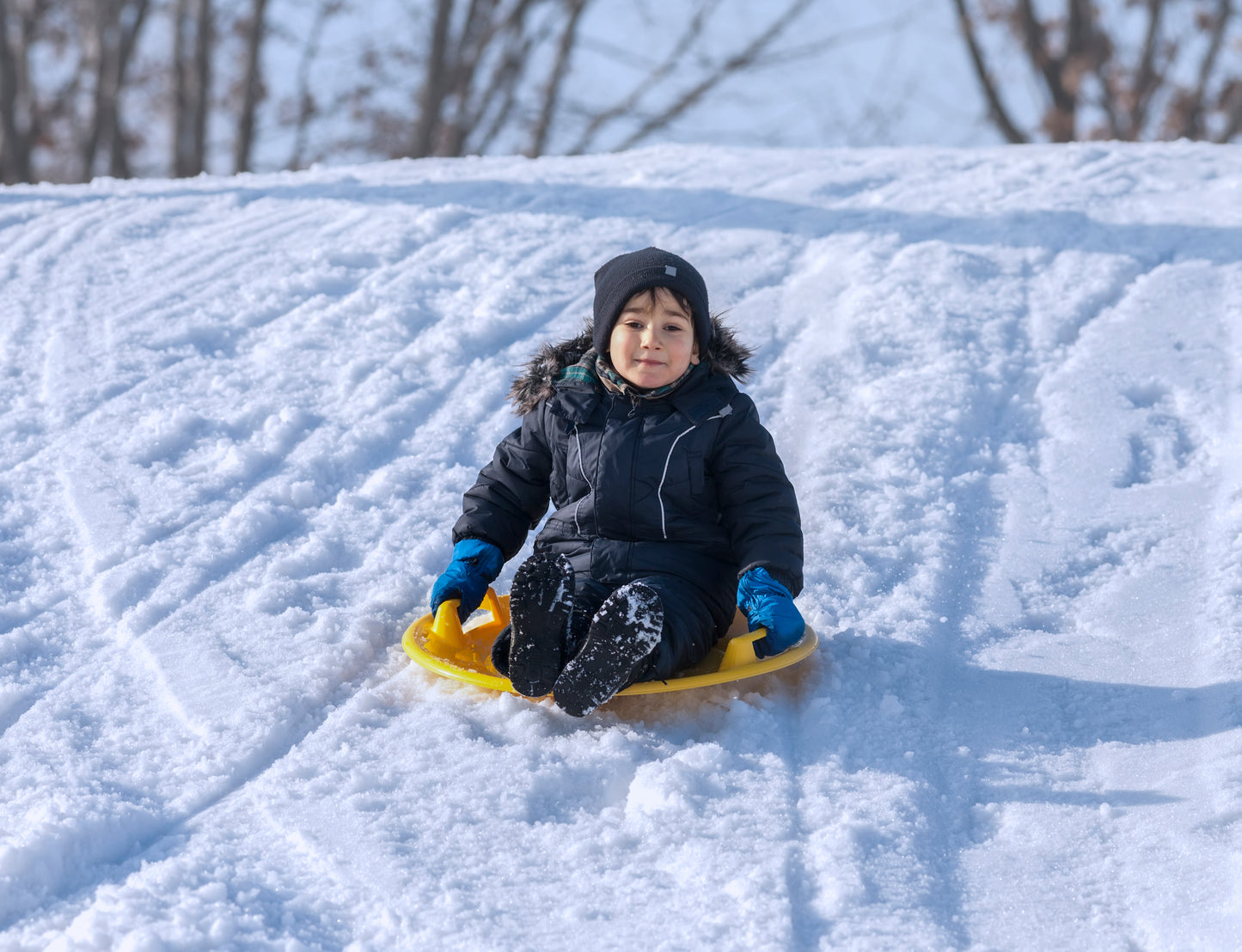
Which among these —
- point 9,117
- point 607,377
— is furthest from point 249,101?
point 607,377

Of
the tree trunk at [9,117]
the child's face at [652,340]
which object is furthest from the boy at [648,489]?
the tree trunk at [9,117]

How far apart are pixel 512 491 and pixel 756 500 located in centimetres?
57

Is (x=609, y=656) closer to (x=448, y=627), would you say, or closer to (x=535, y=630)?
(x=535, y=630)

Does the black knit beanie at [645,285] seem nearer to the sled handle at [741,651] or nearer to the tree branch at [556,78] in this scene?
the sled handle at [741,651]

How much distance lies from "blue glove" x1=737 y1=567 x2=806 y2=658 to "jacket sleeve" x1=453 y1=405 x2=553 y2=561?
57 centimetres

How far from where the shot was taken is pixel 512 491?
8.45 feet

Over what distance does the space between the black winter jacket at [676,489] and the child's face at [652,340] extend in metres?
0.06

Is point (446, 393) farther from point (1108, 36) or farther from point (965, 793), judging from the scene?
point (1108, 36)

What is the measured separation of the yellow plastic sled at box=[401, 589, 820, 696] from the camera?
2.13 metres

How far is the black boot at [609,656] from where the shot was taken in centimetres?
205

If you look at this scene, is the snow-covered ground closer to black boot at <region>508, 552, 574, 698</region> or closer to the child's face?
black boot at <region>508, 552, 574, 698</region>

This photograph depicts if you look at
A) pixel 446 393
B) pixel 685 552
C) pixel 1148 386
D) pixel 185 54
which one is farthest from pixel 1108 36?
pixel 685 552

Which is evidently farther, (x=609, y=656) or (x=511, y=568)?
(x=511, y=568)

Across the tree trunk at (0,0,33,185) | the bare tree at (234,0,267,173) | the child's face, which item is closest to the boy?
the child's face
